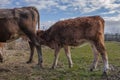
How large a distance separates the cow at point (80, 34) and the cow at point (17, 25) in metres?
0.84

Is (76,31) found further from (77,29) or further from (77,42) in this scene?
(77,42)

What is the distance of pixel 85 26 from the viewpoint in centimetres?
1203

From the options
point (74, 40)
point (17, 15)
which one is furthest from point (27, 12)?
point (74, 40)

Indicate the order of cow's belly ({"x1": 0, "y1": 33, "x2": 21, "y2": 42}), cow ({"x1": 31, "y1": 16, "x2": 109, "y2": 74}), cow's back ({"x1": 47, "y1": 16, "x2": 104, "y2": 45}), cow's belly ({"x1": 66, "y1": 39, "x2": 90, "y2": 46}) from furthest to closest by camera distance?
cow's belly ({"x1": 0, "y1": 33, "x2": 21, "y2": 42}) < cow's belly ({"x1": 66, "y1": 39, "x2": 90, "y2": 46}) < cow's back ({"x1": 47, "y1": 16, "x2": 104, "y2": 45}) < cow ({"x1": 31, "y1": 16, "x2": 109, "y2": 74})

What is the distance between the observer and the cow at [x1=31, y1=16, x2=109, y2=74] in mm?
11664

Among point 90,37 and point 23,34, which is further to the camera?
point 23,34

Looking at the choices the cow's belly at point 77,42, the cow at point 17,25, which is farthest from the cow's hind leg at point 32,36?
the cow's belly at point 77,42

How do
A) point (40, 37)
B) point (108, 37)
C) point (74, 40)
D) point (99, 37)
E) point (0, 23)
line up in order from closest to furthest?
point (99, 37), point (74, 40), point (0, 23), point (40, 37), point (108, 37)

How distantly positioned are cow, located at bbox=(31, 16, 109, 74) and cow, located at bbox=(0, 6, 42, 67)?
0.84 m

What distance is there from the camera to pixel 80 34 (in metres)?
12.1

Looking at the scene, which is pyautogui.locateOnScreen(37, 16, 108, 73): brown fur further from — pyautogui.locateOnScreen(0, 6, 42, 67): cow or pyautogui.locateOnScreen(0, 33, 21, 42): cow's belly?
pyautogui.locateOnScreen(0, 33, 21, 42): cow's belly

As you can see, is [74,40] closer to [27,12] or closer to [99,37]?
[99,37]

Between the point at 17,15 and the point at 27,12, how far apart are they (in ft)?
1.54

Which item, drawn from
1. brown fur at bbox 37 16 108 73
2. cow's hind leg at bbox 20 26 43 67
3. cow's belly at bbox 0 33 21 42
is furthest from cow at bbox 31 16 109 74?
cow's belly at bbox 0 33 21 42
